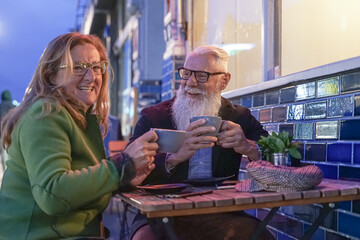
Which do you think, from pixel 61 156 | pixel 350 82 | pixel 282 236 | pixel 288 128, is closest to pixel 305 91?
pixel 288 128

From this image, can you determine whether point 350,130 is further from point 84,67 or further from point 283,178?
point 84,67

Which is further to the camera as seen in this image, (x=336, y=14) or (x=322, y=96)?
(x=336, y=14)

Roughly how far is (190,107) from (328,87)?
32.7 inches

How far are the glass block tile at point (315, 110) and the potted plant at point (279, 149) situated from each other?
61cm

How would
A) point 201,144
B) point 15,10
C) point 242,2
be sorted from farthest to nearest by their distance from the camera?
point 15,10 < point 242,2 < point 201,144

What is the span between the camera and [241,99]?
3.81 meters

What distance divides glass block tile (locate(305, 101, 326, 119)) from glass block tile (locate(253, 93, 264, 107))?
2.14ft

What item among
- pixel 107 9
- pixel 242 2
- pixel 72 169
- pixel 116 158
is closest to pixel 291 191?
pixel 116 158

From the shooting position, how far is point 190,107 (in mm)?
2938

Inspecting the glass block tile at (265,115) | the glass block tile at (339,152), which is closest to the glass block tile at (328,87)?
the glass block tile at (339,152)

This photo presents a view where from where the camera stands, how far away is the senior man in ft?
7.41

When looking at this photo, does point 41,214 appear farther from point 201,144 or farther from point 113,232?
point 113,232

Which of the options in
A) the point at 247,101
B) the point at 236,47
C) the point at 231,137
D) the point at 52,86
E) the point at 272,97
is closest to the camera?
the point at 52,86

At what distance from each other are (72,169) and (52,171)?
221 millimetres
